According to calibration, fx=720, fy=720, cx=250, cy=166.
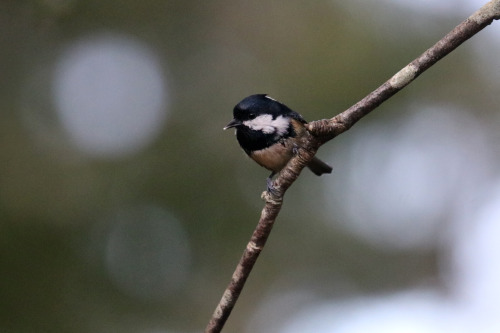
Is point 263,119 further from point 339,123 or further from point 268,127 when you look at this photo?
point 339,123

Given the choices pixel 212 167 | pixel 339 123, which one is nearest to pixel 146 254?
pixel 212 167

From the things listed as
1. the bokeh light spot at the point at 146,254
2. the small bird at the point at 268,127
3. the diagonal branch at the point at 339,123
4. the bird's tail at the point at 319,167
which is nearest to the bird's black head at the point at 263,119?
the small bird at the point at 268,127

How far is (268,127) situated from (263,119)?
0.11ft

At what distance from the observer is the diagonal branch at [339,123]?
1.40 metres

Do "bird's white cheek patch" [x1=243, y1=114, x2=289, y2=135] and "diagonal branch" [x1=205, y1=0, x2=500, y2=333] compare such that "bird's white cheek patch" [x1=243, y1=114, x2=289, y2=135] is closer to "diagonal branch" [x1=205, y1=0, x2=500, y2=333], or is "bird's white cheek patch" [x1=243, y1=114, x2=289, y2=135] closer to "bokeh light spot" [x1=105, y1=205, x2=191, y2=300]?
"diagonal branch" [x1=205, y1=0, x2=500, y2=333]

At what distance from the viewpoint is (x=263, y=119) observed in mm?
2510

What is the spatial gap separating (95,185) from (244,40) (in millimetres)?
1288

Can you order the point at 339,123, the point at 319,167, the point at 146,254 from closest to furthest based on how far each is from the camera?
the point at 339,123 → the point at 319,167 → the point at 146,254

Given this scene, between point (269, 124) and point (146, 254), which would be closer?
point (269, 124)

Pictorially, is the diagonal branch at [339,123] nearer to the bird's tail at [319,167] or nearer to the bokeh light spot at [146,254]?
the bird's tail at [319,167]

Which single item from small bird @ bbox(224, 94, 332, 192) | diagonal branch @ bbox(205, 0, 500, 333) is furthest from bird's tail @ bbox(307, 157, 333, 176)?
diagonal branch @ bbox(205, 0, 500, 333)

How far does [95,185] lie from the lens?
445 cm

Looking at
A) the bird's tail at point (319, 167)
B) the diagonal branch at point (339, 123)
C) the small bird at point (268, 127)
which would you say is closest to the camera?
the diagonal branch at point (339, 123)

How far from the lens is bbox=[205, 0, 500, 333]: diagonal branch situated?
1.40m
